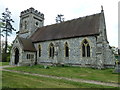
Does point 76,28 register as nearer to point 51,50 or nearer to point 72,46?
point 72,46

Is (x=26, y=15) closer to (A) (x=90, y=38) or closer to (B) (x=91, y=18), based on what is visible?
(B) (x=91, y=18)

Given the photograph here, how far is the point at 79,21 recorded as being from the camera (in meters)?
23.5

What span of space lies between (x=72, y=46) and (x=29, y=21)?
622 inches

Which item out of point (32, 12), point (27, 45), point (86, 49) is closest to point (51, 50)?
point (27, 45)

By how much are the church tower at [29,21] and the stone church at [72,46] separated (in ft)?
7.10

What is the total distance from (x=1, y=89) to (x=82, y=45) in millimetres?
15806

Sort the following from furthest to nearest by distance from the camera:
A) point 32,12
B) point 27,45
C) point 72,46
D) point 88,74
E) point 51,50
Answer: point 32,12 → point 27,45 → point 51,50 → point 72,46 → point 88,74

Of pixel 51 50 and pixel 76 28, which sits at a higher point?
pixel 76 28

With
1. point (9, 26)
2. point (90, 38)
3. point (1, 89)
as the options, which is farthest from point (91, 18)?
point (9, 26)

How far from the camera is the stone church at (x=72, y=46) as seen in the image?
59.7 feet

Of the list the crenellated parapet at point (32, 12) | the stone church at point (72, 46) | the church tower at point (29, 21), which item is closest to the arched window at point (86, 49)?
the stone church at point (72, 46)

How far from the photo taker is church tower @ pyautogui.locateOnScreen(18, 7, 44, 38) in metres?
29.5

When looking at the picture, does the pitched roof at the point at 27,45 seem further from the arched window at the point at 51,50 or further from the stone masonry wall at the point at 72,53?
the arched window at the point at 51,50

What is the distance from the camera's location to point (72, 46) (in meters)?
20.6
